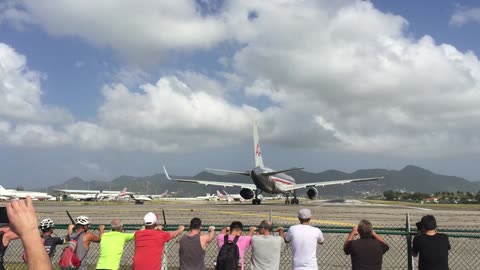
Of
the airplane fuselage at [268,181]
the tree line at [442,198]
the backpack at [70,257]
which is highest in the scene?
the airplane fuselage at [268,181]

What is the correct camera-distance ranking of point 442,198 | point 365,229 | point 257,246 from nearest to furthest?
1. point 365,229
2. point 257,246
3. point 442,198

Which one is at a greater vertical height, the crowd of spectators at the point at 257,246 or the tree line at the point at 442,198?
the crowd of spectators at the point at 257,246

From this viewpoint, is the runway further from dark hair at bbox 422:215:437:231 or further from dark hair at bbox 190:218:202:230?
dark hair at bbox 422:215:437:231

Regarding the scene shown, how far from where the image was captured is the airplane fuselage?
165ft

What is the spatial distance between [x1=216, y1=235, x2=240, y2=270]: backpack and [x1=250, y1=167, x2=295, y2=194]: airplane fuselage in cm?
4278

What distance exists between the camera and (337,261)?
502 inches

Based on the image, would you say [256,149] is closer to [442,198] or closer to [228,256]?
[228,256]

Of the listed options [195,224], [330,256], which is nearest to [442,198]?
[330,256]

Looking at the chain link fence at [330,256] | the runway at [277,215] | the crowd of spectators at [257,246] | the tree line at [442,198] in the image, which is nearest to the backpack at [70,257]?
the crowd of spectators at [257,246]

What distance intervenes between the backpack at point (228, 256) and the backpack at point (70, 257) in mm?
2127

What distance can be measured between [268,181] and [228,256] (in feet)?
144

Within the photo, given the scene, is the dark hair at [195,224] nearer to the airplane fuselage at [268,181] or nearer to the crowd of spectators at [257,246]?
the crowd of spectators at [257,246]

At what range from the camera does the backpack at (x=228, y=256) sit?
280 inches

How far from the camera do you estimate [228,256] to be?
7.15 metres
